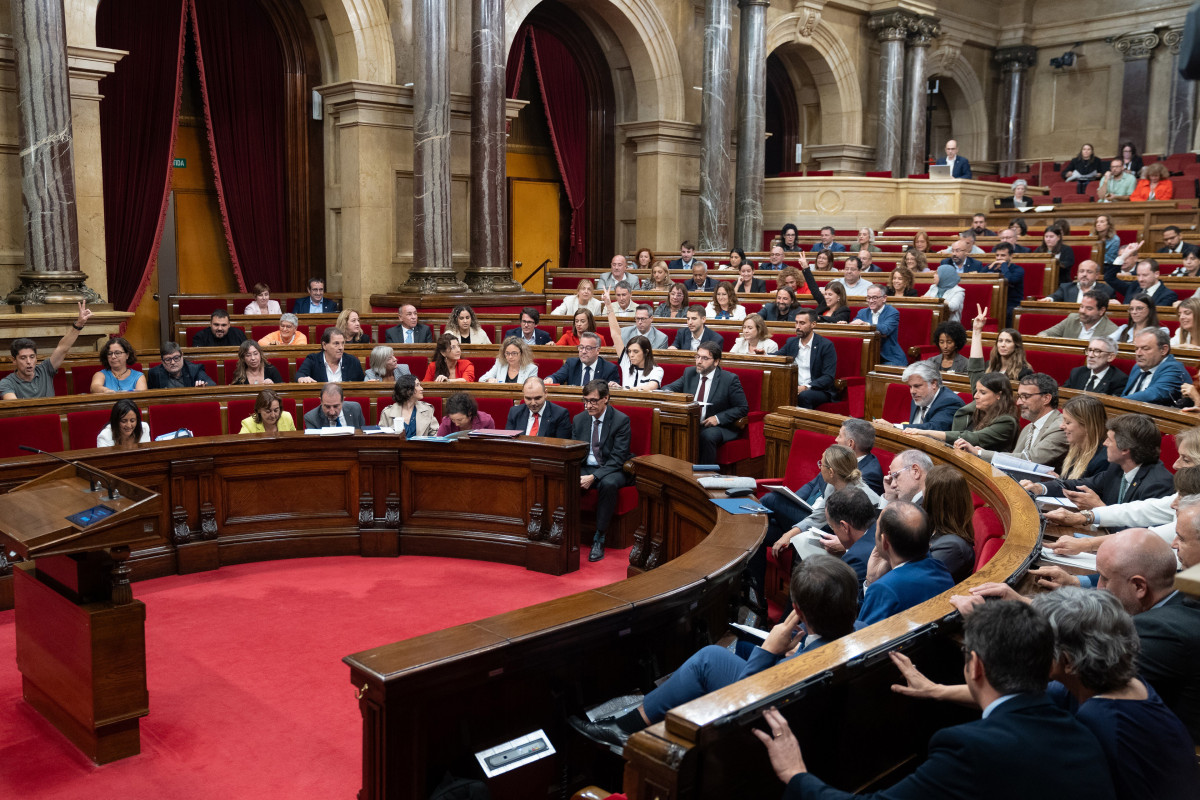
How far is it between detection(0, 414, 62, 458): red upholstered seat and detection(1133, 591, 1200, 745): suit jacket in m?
5.22

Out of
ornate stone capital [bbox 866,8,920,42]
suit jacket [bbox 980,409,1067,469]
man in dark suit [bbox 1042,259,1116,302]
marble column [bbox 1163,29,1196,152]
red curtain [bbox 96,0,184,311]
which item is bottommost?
suit jacket [bbox 980,409,1067,469]

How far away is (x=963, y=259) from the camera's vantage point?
9.23 meters

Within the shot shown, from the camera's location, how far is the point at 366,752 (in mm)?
2512

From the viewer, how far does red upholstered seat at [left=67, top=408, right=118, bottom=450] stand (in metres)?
5.64

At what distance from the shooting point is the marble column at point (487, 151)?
10.4 metres

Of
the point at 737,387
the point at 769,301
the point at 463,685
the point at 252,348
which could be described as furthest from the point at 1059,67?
the point at 463,685

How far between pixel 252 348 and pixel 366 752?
14.9ft

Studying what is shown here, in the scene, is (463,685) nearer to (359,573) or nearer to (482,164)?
(359,573)

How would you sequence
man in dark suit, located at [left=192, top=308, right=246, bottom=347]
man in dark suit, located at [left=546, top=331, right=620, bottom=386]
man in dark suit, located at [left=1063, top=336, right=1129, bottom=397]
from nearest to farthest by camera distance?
1. man in dark suit, located at [left=1063, top=336, right=1129, bottom=397]
2. man in dark suit, located at [left=546, top=331, right=620, bottom=386]
3. man in dark suit, located at [left=192, top=308, right=246, bottom=347]

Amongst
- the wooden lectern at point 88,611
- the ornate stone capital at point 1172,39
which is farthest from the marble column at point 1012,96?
the wooden lectern at point 88,611

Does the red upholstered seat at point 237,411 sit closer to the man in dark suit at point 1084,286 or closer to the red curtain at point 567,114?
the man in dark suit at point 1084,286

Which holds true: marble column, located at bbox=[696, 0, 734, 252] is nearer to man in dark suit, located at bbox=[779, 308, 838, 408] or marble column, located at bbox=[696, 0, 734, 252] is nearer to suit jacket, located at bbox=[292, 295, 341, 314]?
suit jacket, located at bbox=[292, 295, 341, 314]

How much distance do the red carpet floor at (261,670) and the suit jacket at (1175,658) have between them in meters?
2.24

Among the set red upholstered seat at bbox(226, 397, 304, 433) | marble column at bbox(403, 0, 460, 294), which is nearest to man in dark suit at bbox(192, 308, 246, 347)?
red upholstered seat at bbox(226, 397, 304, 433)
